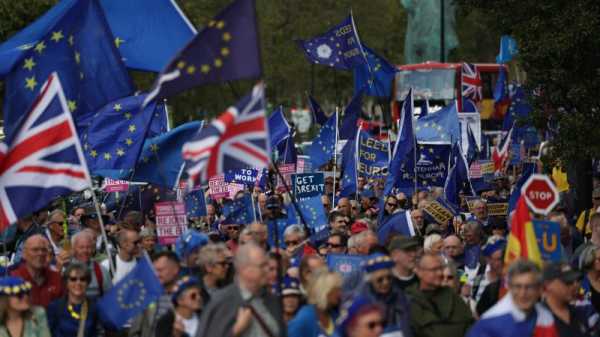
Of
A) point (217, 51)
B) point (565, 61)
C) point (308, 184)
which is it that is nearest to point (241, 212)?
point (308, 184)

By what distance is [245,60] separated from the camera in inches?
401

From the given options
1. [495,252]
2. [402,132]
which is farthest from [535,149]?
[495,252]

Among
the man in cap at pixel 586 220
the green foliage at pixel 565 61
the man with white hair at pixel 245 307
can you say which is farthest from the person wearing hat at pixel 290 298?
the green foliage at pixel 565 61

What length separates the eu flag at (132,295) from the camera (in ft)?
33.3

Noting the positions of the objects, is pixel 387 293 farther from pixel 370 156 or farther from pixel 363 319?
pixel 370 156

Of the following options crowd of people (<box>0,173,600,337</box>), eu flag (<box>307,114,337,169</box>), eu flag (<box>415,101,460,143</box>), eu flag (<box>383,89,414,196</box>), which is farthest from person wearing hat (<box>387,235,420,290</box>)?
eu flag (<box>415,101,460,143</box>)

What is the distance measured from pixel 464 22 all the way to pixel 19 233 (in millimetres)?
52101

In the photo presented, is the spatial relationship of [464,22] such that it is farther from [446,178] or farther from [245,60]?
[245,60]

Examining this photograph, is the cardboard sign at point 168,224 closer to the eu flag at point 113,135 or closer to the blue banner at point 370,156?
the eu flag at point 113,135

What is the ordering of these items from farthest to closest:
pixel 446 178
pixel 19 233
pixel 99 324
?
pixel 446 178 → pixel 19 233 → pixel 99 324

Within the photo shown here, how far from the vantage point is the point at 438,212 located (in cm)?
1745

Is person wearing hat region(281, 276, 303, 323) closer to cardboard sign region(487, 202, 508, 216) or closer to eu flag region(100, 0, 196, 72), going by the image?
eu flag region(100, 0, 196, 72)

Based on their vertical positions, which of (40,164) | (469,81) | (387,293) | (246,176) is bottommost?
(387,293)

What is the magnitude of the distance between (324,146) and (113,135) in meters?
6.69
